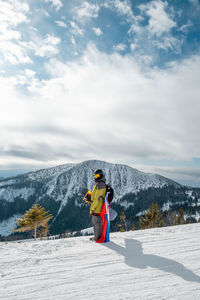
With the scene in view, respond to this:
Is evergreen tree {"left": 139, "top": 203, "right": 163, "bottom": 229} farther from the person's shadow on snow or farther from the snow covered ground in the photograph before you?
the person's shadow on snow

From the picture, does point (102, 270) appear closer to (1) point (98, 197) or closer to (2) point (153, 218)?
(1) point (98, 197)

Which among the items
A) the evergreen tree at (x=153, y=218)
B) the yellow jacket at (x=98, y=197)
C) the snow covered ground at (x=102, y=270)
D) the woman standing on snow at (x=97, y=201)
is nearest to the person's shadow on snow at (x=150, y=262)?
the snow covered ground at (x=102, y=270)

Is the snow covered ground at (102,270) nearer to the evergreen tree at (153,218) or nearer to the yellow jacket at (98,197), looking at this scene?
the yellow jacket at (98,197)

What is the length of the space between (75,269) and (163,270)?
5.56 ft

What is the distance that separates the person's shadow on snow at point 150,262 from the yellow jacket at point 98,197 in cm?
137

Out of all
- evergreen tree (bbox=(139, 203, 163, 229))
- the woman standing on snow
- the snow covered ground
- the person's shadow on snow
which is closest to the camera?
the snow covered ground

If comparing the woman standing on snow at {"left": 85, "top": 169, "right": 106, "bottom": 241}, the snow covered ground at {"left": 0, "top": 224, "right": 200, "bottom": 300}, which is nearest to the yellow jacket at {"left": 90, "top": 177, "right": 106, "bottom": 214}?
the woman standing on snow at {"left": 85, "top": 169, "right": 106, "bottom": 241}

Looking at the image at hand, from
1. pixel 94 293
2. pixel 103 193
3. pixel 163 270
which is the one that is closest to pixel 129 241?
pixel 103 193

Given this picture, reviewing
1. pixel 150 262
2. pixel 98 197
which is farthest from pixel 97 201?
pixel 150 262

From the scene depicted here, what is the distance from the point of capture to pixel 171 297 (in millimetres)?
2471

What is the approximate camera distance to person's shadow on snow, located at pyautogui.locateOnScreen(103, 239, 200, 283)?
10.5ft

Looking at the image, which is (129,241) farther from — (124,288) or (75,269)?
(124,288)

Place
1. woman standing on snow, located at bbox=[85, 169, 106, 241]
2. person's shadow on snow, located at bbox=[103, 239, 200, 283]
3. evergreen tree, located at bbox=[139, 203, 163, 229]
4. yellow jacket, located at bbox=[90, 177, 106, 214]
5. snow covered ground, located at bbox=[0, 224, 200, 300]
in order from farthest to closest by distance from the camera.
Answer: evergreen tree, located at bbox=[139, 203, 163, 229] < yellow jacket, located at bbox=[90, 177, 106, 214] < woman standing on snow, located at bbox=[85, 169, 106, 241] < person's shadow on snow, located at bbox=[103, 239, 200, 283] < snow covered ground, located at bbox=[0, 224, 200, 300]

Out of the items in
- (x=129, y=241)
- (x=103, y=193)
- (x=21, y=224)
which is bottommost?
(x=21, y=224)
